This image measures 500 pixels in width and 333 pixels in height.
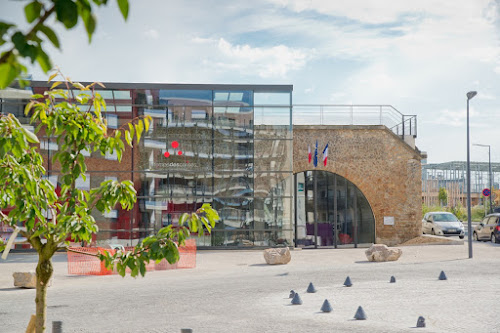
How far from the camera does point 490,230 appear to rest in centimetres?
3064

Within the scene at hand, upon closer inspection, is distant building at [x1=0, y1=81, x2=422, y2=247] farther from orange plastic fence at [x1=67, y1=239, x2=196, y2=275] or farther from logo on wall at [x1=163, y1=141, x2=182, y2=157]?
orange plastic fence at [x1=67, y1=239, x2=196, y2=275]

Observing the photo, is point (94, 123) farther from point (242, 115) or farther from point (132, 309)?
point (242, 115)

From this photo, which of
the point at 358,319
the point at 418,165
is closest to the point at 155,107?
the point at 418,165

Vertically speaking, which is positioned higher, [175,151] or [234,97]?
[234,97]

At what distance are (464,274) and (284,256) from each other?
6.01 m

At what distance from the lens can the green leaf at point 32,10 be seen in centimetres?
203

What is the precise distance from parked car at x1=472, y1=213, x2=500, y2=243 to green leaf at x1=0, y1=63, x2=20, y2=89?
30.4 metres

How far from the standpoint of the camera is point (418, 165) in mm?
30203

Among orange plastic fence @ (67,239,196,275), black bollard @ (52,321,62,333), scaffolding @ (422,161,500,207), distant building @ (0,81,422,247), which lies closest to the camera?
black bollard @ (52,321,62,333)

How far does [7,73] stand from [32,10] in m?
Answer: 0.25

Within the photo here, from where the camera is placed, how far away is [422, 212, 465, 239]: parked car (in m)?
33.9

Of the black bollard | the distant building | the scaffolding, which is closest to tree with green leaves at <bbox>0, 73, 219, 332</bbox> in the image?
the black bollard

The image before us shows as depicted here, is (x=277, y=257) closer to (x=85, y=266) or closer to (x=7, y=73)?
(x=85, y=266)

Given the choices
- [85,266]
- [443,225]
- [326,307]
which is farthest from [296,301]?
[443,225]
